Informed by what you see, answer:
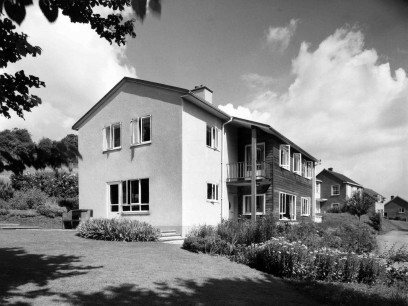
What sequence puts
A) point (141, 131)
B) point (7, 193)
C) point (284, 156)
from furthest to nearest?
1. point (7, 193)
2. point (284, 156)
3. point (141, 131)

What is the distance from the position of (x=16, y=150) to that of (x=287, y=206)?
25.2 metres

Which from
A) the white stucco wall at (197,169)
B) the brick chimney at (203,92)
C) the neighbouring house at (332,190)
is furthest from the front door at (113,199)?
the neighbouring house at (332,190)

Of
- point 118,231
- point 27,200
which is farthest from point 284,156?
point 27,200

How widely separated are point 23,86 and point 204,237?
10253mm

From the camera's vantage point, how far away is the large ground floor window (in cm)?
1939

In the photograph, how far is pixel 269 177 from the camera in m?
22.9

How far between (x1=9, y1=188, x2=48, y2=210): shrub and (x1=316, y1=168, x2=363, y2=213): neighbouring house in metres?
48.4

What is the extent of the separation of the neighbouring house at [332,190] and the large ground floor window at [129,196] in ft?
160

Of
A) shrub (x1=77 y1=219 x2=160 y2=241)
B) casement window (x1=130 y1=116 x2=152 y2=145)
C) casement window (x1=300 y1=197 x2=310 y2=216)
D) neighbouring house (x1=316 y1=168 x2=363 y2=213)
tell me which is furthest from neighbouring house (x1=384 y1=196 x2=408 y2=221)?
shrub (x1=77 y1=219 x2=160 y2=241)

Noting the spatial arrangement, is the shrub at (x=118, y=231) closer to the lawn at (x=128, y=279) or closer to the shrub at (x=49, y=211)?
the lawn at (x=128, y=279)

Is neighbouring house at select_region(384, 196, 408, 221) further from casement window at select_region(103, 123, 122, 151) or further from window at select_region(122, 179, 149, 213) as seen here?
casement window at select_region(103, 123, 122, 151)

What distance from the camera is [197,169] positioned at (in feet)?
63.4

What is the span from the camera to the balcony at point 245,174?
22.4 meters

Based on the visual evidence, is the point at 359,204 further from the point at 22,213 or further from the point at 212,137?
the point at 22,213
